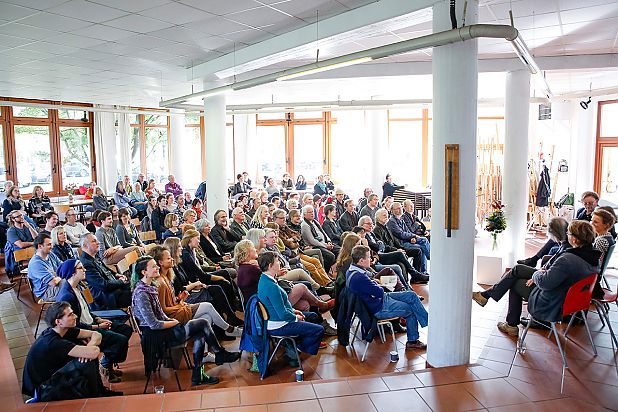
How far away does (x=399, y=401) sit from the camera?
3.81 meters

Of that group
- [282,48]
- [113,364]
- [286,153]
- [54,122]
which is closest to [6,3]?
[282,48]

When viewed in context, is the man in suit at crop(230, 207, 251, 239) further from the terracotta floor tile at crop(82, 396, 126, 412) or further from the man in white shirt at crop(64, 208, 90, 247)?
the terracotta floor tile at crop(82, 396, 126, 412)

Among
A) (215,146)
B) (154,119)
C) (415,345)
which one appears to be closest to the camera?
(415,345)

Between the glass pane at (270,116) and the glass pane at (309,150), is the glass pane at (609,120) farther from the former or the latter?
the glass pane at (270,116)

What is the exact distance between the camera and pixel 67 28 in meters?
5.90

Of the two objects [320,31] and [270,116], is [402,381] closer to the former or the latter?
[320,31]

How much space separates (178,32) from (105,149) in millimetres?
10396

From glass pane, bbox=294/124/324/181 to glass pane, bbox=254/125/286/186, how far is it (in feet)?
1.73

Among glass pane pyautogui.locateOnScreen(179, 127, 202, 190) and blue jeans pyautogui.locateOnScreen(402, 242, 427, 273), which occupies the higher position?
glass pane pyautogui.locateOnScreen(179, 127, 202, 190)

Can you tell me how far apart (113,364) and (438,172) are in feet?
11.9

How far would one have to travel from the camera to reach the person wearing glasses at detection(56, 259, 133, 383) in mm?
4305

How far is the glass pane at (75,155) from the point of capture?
49.5 ft

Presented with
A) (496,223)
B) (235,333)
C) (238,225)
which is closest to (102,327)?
(235,333)

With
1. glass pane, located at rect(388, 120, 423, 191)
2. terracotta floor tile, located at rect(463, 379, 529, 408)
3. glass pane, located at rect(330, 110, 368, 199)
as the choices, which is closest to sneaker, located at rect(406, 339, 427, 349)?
terracotta floor tile, located at rect(463, 379, 529, 408)
